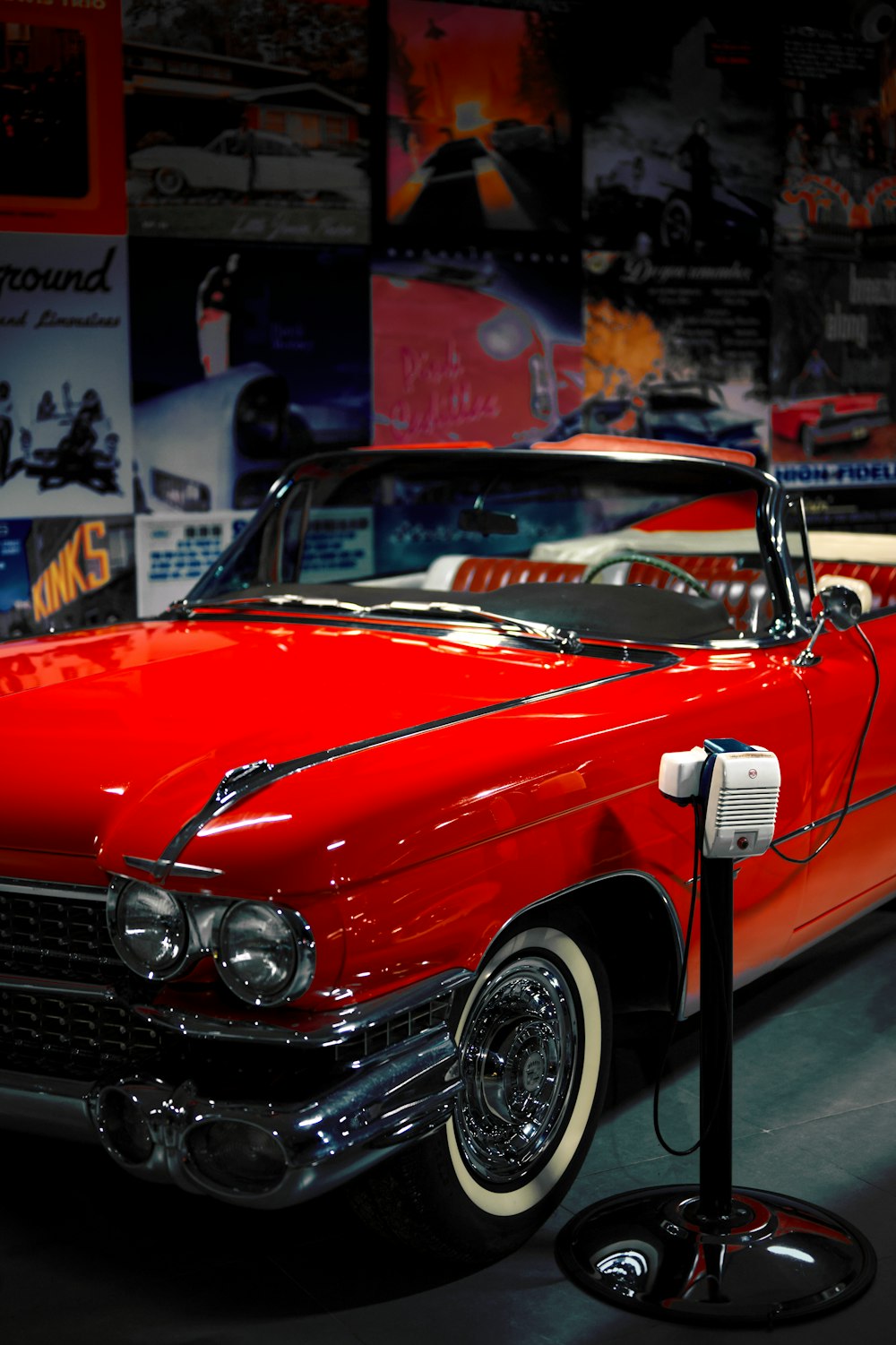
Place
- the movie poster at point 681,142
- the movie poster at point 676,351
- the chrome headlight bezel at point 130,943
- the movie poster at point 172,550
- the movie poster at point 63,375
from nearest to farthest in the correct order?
the chrome headlight bezel at point 130,943 < the movie poster at point 63,375 < the movie poster at point 172,550 < the movie poster at point 681,142 < the movie poster at point 676,351

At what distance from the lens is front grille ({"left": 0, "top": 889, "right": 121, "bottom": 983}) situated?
2.42 m

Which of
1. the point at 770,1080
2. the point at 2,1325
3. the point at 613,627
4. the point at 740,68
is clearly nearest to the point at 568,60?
the point at 740,68

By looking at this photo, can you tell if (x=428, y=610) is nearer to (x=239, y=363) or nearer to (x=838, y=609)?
(x=838, y=609)

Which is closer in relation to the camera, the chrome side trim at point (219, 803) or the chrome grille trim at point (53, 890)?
the chrome side trim at point (219, 803)

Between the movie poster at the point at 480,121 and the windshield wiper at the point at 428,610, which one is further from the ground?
the movie poster at the point at 480,121

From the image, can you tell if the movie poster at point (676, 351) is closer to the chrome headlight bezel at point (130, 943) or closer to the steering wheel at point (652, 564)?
the steering wheel at point (652, 564)

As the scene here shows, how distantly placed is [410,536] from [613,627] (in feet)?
12.4

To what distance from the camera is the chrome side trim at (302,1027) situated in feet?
7.18

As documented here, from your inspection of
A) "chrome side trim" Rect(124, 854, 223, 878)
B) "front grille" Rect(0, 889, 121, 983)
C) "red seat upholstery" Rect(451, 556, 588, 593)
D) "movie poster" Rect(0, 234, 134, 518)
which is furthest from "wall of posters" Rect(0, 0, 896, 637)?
"chrome side trim" Rect(124, 854, 223, 878)

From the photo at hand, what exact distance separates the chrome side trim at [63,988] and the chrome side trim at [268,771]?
264 millimetres

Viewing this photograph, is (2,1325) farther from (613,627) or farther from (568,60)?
(568,60)

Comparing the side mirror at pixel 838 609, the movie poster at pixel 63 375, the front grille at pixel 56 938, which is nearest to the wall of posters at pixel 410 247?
the movie poster at pixel 63 375

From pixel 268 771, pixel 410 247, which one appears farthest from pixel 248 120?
pixel 268 771

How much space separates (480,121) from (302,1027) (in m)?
5.60
